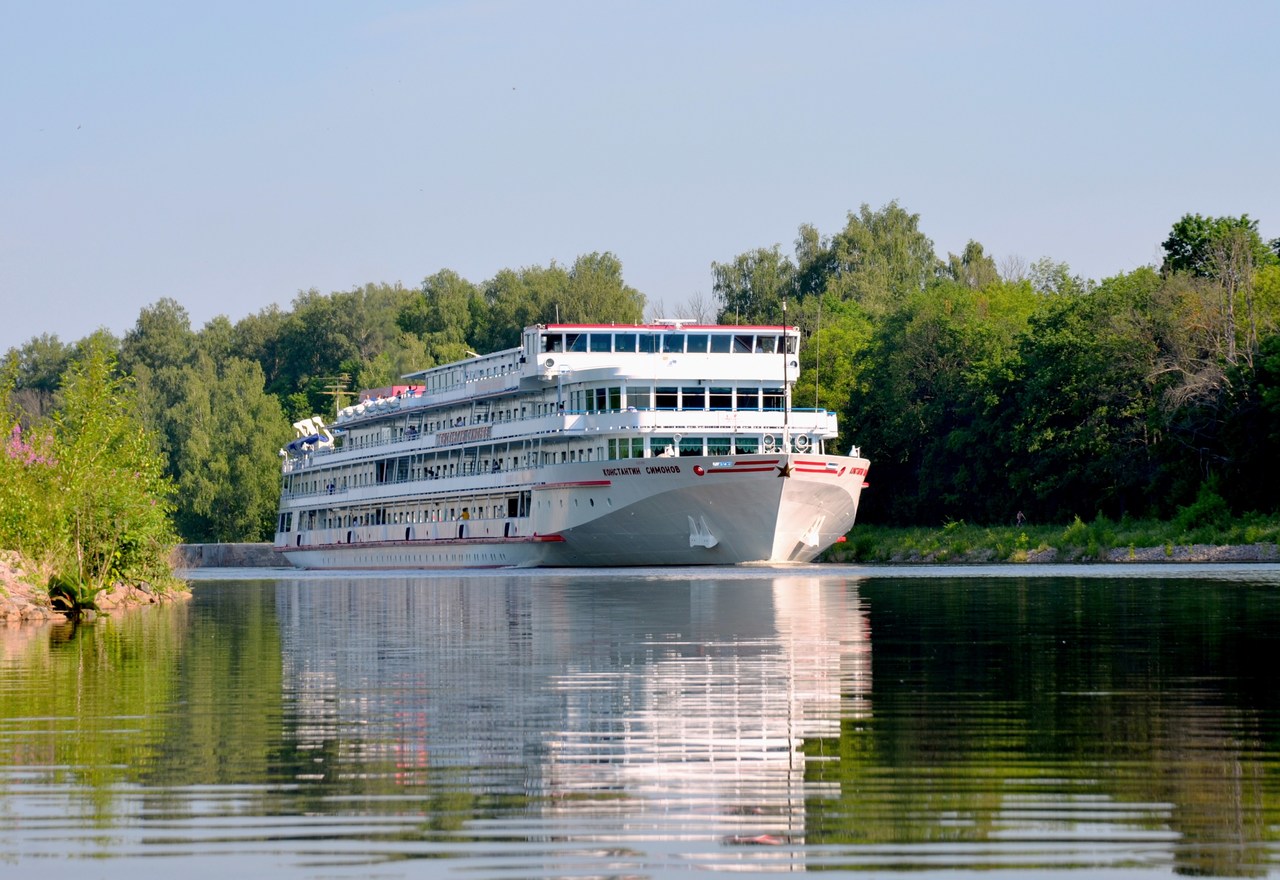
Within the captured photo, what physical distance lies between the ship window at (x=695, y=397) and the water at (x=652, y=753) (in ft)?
154

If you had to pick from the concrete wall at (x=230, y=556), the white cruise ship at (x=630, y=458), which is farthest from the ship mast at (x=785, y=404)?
the concrete wall at (x=230, y=556)

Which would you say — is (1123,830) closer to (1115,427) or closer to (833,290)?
(1115,427)

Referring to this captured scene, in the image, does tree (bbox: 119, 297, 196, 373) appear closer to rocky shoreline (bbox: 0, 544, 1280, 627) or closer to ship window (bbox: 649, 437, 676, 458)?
rocky shoreline (bbox: 0, 544, 1280, 627)

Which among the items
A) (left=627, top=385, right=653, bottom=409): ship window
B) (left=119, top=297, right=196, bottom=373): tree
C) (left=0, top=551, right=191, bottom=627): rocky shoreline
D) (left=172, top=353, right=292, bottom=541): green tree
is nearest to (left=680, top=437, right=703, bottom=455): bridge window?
(left=627, top=385, right=653, bottom=409): ship window

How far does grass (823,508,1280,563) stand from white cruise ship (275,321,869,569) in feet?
29.9

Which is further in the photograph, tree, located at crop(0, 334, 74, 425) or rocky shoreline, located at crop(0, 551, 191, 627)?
tree, located at crop(0, 334, 74, 425)

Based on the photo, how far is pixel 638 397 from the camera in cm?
7356

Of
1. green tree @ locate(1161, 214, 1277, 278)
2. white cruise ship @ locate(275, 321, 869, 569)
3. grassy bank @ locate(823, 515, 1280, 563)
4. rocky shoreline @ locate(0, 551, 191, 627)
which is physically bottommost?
rocky shoreline @ locate(0, 551, 191, 627)

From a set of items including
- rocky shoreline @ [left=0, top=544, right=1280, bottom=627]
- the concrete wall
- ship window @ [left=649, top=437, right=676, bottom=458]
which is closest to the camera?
rocky shoreline @ [left=0, top=544, right=1280, bottom=627]

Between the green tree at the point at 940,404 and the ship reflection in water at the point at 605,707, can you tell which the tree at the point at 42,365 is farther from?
the ship reflection in water at the point at 605,707

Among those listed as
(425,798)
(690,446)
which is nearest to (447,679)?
(425,798)

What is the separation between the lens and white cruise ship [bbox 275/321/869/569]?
226 ft

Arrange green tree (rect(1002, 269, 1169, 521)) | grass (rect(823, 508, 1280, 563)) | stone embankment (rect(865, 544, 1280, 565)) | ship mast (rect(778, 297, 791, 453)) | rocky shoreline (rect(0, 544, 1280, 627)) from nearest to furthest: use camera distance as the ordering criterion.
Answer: rocky shoreline (rect(0, 544, 1280, 627)), stone embankment (rect(865, 544, 1280, 565)), ship mast (rect(778, 297, 791, 453)), grass (rect(823, 508, 1280, 563)), green tree (rect(1002, 269, 1169, 521))

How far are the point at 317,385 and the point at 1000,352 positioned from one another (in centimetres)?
7703
